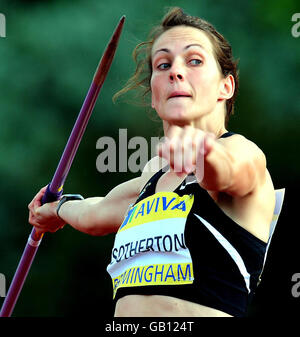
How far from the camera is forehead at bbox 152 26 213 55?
2164mm

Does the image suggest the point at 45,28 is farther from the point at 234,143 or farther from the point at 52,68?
the point at 234,143

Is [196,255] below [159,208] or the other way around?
below

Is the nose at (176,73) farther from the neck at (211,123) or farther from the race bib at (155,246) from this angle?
the race bib at (155,246)

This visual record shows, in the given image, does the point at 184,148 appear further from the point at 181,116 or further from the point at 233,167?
the point at 181,116

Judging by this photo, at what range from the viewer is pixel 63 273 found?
5188 millimetres

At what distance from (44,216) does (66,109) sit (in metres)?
2.51

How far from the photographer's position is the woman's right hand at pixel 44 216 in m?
2.77

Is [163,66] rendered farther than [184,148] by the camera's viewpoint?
Yes

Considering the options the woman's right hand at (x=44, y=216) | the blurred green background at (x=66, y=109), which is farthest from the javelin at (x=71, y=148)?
the blurred green background at (x=66, y=109)

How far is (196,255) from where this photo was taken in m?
1.89

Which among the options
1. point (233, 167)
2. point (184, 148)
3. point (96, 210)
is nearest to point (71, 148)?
point (96, 210)

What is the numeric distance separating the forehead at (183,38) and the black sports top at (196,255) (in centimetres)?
36

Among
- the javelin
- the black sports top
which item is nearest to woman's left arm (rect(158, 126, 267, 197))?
the black sports top
